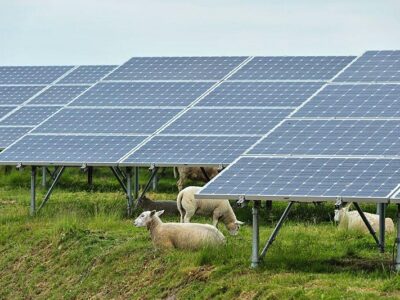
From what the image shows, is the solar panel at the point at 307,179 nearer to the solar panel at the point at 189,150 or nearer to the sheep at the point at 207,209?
the sheep at the point at 207,209

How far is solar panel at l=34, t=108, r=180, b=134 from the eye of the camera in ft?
130

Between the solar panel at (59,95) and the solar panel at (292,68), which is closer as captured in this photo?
the solar panel at (292,68)

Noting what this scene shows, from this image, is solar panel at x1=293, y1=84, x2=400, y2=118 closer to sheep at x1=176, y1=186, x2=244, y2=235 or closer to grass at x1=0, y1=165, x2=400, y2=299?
grass at x1=0, y1=165, x2=400, y2=299

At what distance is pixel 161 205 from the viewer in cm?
3741

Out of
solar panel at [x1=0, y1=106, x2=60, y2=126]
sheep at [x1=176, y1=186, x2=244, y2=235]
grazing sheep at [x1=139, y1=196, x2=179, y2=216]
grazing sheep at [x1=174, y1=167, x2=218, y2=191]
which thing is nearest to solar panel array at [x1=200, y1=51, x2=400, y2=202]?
sheep at [x1=176, y1=186, x2=244, y2=235]

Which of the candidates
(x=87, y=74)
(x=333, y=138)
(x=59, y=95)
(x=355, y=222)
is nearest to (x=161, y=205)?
(x=355, y=222)

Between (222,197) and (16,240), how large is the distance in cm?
910

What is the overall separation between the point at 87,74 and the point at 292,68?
35.9 feet

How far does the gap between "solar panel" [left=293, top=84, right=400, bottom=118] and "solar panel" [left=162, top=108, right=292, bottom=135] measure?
15.6 ft

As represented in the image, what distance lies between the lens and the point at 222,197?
Answer: 1083 inches

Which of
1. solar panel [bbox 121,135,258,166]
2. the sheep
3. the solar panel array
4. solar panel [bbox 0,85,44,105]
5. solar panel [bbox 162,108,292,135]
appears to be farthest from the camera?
solar panel [bbox 0,85,44,105]

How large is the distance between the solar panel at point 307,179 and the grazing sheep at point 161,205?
26.8ft

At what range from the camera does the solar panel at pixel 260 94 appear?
40.6 m

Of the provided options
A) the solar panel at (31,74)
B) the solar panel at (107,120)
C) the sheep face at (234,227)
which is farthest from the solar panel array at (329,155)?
the solar panel at (31,74)
